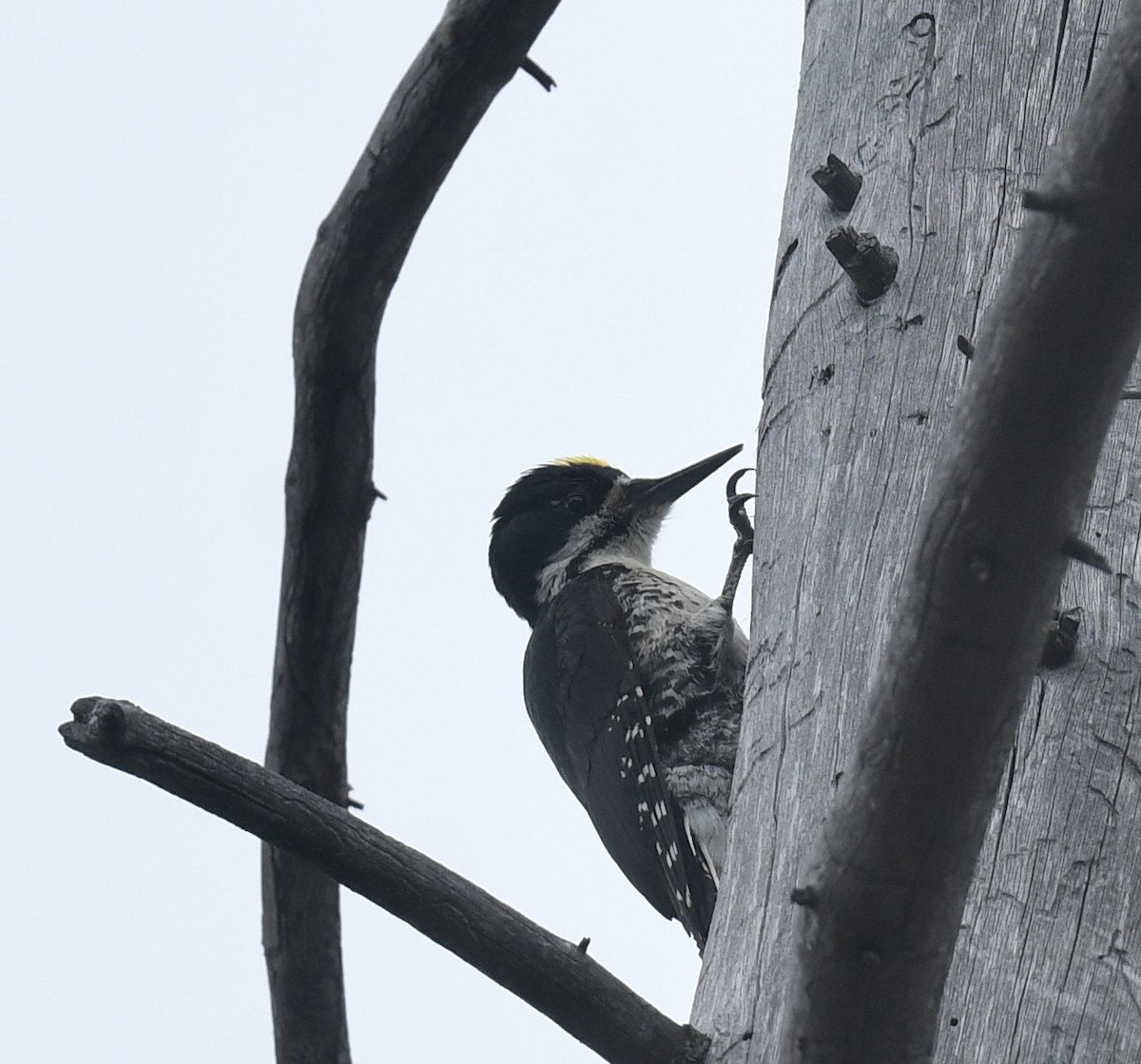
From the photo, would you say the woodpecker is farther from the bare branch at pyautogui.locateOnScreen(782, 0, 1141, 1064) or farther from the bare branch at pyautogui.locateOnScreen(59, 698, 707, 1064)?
the bare branch at pyautogui.locateOnScreen(782, 0, 1141, 1064)

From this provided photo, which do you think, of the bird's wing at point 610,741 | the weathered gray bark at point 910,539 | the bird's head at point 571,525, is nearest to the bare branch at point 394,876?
the weathered gray bark at point 910,539

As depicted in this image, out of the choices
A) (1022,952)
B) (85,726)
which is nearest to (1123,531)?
(1022,952)

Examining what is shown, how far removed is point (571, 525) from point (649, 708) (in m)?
1.12

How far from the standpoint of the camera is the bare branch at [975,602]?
0.98 meters

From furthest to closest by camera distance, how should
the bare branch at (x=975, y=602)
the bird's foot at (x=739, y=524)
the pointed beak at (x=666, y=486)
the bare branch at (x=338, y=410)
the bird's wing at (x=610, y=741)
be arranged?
the pointed beak at (x=666, y=486), the bird's foot at (x=739, y=524), the bird's wing at (x=610, y=741), the bare branch at (x=338, y=410), the bare branch at (x=975, y=602)

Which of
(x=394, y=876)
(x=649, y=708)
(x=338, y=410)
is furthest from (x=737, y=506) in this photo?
(x=394, y=876)

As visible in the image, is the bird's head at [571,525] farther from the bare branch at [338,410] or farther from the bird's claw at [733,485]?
the bare branch at [338,410]

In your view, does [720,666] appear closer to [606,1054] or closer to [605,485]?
[605,485]

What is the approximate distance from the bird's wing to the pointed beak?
521 mm

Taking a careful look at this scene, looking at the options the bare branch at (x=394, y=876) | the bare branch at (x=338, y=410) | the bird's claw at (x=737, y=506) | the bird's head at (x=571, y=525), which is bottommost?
the bare branch at (x=394, y=876)

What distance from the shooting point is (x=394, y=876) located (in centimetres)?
153

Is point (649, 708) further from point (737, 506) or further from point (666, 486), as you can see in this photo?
point (666, 486)

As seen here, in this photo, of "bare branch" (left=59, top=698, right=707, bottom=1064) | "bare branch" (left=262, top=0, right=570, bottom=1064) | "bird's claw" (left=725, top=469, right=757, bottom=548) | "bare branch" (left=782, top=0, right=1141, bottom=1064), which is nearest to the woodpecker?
"bird's claw" (left=725, top=469, right=757, bottom=548)

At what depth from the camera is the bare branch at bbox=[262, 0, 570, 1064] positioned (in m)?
2.12
